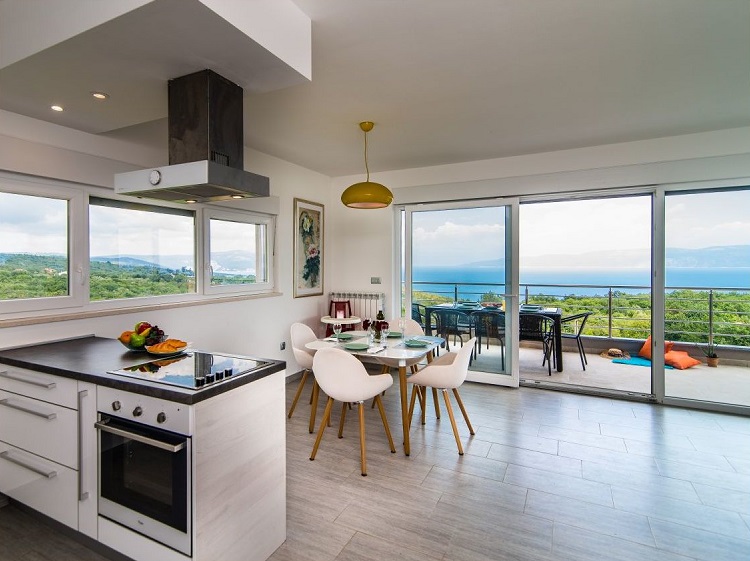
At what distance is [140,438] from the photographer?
148cm

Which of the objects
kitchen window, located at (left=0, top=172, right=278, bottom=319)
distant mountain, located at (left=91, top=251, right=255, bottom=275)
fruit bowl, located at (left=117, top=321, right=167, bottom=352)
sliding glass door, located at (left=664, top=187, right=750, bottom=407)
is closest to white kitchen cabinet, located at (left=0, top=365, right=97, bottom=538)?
fruit bowl, located at (left=117, top=321, right=167, bottom=352)

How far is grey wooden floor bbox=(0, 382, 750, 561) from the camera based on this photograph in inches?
72.2

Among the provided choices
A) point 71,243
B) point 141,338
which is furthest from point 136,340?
point 71,243

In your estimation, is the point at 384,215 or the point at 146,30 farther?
the point at 384,215

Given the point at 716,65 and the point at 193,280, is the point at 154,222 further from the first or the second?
the point at 716,65

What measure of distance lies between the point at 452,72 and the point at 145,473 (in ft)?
8.47

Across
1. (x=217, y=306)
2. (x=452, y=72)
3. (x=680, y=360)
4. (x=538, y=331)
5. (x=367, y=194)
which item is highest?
(x=452, y=72)

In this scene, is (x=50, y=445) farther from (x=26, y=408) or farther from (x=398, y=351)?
(x=398, y=351)

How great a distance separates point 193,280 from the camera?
344cm

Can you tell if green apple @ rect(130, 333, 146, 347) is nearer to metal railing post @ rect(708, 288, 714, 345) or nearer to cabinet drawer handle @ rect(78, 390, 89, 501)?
cabinet drawer handle @ rect(78, 390, 89, 501)

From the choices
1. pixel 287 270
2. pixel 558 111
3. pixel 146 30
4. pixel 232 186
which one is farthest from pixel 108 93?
pixel 558 111

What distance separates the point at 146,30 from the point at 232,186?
0.65 metres

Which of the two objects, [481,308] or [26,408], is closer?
[26,408]

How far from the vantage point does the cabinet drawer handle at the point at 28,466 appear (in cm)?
183
